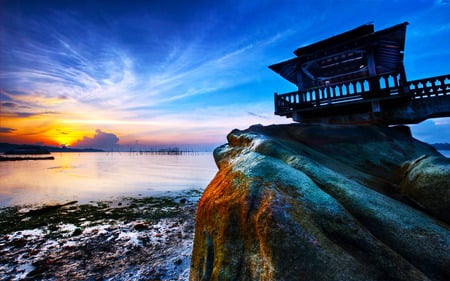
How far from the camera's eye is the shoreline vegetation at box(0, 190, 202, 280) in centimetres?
596

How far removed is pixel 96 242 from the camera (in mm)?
7977

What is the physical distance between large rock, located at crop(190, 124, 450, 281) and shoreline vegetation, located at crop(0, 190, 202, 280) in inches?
141

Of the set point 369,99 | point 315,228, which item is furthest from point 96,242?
point 369,99

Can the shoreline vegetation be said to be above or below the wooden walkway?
below

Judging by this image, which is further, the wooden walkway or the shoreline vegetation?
the wooden walkway

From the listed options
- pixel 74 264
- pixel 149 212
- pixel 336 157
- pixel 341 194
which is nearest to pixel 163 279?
pixel 74 264

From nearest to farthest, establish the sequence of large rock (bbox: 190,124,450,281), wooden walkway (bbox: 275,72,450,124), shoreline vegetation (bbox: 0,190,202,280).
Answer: large rock (bbox: 190,124,450,281)
shoreline vegetation (bbox: 0,190,202,280)
wooden walkway (bbox: 275,72,450,124)

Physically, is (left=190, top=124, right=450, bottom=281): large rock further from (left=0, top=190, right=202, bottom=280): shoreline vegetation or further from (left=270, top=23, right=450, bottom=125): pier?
(left=270, top=23, right=450, bottom=125): pier

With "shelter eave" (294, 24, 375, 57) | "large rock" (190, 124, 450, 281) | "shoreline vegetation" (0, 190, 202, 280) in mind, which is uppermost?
"shelter eave" (294, 24, 375, 57)

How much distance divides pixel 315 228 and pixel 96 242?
8.76 meters

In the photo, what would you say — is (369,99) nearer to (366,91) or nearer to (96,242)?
(366,91)

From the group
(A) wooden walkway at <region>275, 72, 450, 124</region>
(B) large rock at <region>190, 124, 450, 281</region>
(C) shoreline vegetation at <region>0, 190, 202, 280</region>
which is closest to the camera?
(B) large rock at <region>190, 124, 450, 281</region>

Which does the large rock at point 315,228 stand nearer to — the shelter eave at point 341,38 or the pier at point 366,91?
the pier at point 366,91

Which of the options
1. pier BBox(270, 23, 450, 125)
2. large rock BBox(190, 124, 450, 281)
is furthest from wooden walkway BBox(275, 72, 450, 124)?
large rock BBox(190, 124, 450, 281)
